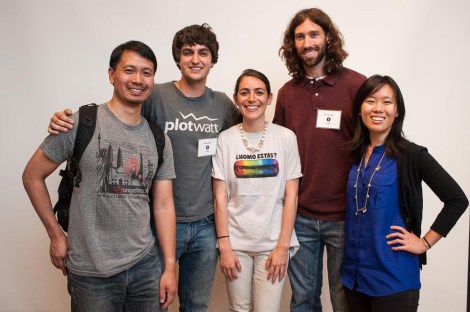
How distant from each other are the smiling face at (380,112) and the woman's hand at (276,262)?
0.69m

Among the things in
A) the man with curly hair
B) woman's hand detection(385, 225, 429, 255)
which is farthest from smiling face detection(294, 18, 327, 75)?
woman's hand detection(385, 225, 429, 255)

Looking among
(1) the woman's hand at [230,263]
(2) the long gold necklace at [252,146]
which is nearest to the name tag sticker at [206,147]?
(2) the long gold necklace at [252,146]

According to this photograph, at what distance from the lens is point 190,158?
177cm

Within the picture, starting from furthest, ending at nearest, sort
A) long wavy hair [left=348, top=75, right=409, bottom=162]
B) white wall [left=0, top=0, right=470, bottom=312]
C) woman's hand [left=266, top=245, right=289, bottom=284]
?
1. white wall [left=0, top=0, right=470, bottom=312]
2. woman's hand [left=266, top=245, right=289, bottom=284]
3. long wavy hair [left=348, top=75, right=409, bottom=162]

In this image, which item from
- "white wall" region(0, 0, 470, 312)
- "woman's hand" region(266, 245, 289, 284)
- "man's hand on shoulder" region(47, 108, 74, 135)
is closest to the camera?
"man's hand on shoulder" region(47, 108, 74, 135)

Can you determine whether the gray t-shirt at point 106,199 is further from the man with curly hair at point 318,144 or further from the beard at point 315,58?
the beard at point 315,58

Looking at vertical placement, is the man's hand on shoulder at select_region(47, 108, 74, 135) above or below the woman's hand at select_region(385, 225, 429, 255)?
above

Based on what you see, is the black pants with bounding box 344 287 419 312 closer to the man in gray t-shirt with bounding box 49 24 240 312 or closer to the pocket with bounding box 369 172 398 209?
the pocket with bounding box 369 172 398 209

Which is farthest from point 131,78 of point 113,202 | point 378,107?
point 378,107

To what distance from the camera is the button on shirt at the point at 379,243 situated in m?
1.48

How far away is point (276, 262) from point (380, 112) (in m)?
0.86

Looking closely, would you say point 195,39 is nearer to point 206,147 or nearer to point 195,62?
point 195,62

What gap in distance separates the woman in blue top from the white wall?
3.48 feet

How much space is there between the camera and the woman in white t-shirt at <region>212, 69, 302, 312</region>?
1.74 meters
